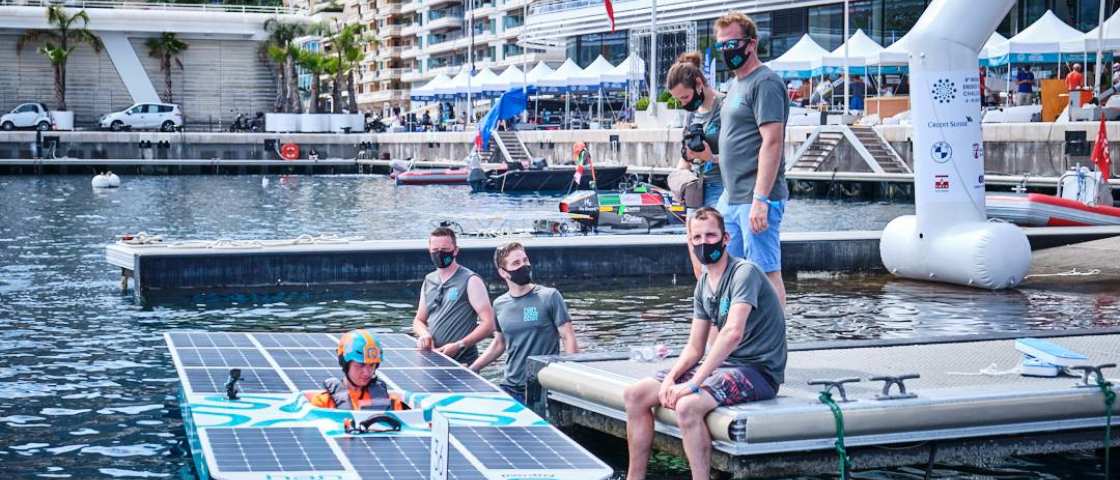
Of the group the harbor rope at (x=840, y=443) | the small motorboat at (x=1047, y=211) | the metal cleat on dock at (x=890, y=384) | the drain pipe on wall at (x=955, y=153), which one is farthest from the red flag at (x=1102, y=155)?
the harbor rope at (x=840, y=443)

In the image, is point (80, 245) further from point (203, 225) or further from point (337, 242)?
point (337, 242)

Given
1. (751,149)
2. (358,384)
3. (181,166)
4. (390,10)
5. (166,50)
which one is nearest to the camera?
(358,384)

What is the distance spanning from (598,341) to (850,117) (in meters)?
36.7

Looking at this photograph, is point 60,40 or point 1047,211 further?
point 60,40

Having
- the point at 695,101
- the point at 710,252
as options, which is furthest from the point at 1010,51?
the point at 710,252

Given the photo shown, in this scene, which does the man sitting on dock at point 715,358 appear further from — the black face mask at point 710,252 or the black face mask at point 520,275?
the black face mask at point 520,275

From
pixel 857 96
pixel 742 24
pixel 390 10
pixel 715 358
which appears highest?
A: pixel 390 10

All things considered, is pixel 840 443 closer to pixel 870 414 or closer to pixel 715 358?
pixel 870 414

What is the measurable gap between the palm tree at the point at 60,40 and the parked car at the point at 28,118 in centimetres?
258

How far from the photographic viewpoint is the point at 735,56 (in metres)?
9.59

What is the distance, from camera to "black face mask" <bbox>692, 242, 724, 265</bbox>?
27.2ft

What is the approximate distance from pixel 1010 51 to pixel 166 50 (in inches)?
2038

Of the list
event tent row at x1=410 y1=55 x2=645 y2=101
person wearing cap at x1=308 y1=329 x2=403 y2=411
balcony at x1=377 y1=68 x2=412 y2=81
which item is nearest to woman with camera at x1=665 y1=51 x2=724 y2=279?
person wearing cap at x1=308 y1=329 x2=403 y2=411

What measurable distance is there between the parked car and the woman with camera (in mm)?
71142
